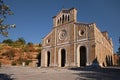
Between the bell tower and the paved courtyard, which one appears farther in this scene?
the bell tower

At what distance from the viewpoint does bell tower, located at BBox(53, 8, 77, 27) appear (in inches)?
1704

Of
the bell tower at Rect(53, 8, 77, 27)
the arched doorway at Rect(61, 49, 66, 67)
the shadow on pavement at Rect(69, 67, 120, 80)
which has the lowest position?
the shadow on pavement at Rect(69, 67, 120, 80)

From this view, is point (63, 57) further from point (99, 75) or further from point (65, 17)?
point (99, 75)

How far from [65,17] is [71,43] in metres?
6.75

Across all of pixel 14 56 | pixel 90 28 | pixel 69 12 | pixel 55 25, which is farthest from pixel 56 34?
pixel 14 56

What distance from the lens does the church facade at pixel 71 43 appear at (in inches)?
1529

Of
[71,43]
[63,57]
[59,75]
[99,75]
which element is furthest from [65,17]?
[59,75]

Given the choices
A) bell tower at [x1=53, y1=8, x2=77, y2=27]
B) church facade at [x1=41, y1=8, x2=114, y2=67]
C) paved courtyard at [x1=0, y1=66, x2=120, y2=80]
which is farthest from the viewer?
bell tower at [x1=53, y1=8, x2=77, y2=27]

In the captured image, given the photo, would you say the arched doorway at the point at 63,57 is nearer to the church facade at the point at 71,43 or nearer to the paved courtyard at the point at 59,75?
the church facade at the point at 71,43

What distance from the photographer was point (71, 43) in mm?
42094

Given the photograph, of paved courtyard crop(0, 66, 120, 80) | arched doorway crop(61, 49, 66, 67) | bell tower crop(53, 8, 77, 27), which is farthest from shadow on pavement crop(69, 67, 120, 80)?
arched doorway crop(61, 49, 66, 67)

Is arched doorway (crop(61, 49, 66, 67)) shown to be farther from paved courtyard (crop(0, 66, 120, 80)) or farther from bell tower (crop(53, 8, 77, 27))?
paved courtyard (crop(0, 66, 120, 80))

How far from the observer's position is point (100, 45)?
41.1 metres

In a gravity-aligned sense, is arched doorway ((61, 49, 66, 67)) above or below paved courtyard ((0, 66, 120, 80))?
above
